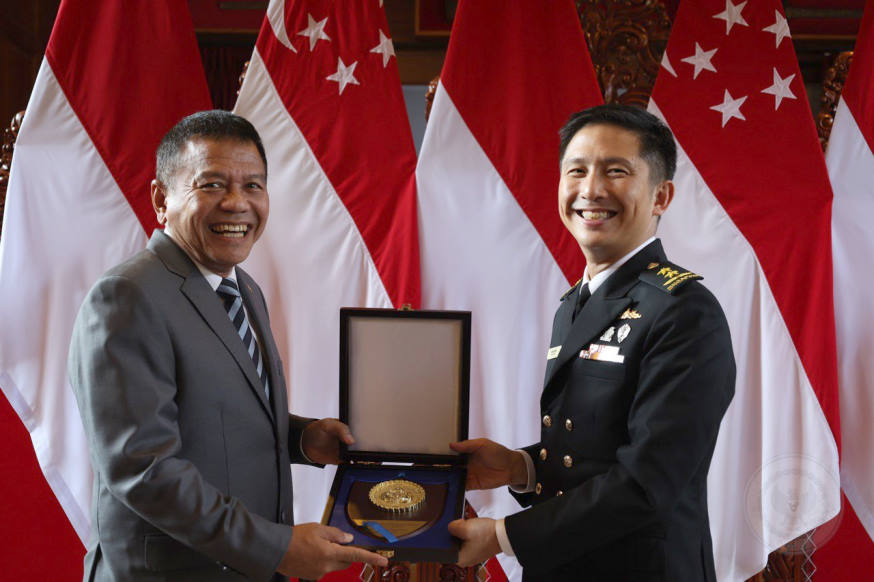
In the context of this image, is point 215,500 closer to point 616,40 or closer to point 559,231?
point 559,231

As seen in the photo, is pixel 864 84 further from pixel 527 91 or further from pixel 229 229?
pixel 229 229

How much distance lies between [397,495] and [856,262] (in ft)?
5.34

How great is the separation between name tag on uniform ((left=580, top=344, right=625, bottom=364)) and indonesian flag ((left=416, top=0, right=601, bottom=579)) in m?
0.80

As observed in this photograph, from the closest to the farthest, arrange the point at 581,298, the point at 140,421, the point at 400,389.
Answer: the point at 140,421 < the point at 581,298 < the point at 400,389

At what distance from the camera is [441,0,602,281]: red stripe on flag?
2129mm

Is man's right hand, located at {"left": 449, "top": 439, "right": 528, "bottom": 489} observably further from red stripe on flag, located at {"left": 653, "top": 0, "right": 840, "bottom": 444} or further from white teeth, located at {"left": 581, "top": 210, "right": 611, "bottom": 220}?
red stripe on flag, located at {"left": 653, "top": 0, "right": 840, "bottom": 444}

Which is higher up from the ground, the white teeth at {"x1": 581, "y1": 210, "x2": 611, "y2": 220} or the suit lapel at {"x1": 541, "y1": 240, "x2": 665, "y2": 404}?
the white teeth at {"x1": 581, "y1": 210, "x2": 611, "y2": 220}

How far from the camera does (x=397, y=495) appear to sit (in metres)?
1.41

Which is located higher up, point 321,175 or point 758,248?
point 321,175

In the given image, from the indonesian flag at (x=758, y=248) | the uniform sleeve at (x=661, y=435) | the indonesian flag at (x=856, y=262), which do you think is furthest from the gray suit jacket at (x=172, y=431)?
the indonesian flag at (x=856, y=262)

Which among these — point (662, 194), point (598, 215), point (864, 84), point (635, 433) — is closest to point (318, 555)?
point (635, 433)

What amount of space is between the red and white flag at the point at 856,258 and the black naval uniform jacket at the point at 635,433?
3.62 ft

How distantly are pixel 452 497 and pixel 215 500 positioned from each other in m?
0.49

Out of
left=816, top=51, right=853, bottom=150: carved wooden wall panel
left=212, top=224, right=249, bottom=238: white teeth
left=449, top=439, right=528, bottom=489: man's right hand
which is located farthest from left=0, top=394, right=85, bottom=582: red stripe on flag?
left=816, top=51, right=853, bottom=150: carved wooden wall panel
